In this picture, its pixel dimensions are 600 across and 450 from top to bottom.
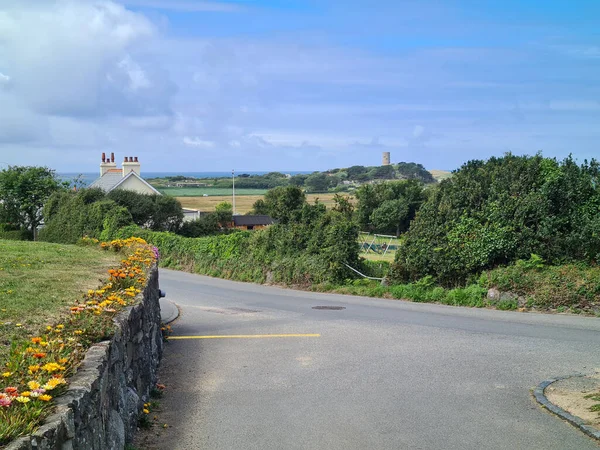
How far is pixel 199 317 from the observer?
53.1 feet

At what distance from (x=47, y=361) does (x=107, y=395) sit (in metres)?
0.79

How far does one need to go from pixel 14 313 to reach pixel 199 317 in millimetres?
9241

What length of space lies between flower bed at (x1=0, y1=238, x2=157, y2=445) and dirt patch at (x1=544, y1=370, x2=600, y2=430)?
590 centimetres

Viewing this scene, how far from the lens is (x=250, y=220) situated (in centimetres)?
8894

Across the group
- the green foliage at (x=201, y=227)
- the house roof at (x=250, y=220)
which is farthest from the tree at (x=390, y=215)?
the green foliage at (x=201, y=227)

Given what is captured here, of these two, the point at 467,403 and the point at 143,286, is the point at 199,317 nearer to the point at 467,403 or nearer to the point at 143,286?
the point at 143,286

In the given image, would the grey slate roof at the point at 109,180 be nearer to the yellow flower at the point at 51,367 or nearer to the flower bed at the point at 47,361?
the flower bed at the point at 47,361

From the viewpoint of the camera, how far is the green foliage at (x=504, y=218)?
17.8 metres

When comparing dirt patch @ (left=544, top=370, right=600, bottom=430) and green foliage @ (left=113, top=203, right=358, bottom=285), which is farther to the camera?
green foliage @ (left=113, top=203, right=358, bottom=285)

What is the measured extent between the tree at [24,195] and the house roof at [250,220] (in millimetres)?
33432

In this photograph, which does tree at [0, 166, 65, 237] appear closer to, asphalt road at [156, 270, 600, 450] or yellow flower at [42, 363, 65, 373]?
asphalt road at [156, 270, 600, 450]

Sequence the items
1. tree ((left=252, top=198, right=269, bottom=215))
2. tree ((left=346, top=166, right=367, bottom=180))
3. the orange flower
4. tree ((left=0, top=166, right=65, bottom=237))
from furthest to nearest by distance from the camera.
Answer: tree ((left=346, top=166, right=367, bottom=180)) → tree ((left=252, top=198, right=269, bottom=215)) → tree ((left=0, top=166, right=65, bottom=237)) → the orange flower

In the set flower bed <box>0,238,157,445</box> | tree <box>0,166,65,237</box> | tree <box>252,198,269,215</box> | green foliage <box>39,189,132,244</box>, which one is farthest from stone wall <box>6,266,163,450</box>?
tree <box>252,198,269,215</box>

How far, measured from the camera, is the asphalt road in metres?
7.38
